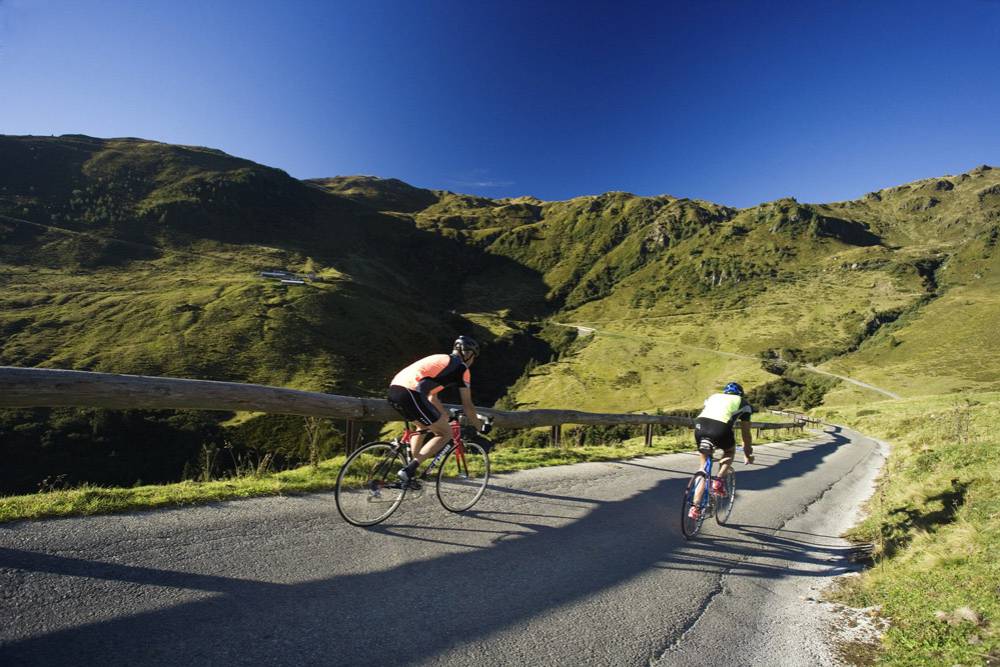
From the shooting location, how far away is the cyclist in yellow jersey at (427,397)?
5273 millimetres

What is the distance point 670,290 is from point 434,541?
670ft

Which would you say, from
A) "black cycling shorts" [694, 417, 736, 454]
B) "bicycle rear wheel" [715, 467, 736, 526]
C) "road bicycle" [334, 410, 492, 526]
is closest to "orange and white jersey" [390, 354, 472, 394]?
"road bicycle" [334, 410, 492, 526]

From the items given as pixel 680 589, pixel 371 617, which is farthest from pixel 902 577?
pixel 371 617

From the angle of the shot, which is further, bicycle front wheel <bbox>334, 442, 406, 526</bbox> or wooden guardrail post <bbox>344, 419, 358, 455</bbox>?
wooden guardrail post <bbox>344, 419, 358, 455</bbox>

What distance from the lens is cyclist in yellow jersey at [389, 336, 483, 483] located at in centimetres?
527

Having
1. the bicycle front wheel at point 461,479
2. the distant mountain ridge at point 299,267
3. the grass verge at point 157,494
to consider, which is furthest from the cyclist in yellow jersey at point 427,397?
the distant mountain ridge at point 299,267

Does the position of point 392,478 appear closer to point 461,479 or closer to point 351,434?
point 461,479

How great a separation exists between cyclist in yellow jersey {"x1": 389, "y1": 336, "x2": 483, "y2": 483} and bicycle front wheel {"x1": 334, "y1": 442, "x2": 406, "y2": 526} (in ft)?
0.59

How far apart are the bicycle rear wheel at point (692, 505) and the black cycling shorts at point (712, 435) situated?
42 cm

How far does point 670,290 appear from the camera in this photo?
193 meters

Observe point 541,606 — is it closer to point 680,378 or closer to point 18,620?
point 18,620

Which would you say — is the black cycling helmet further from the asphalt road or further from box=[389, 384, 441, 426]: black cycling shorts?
the asphalt road

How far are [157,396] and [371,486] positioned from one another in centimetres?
265

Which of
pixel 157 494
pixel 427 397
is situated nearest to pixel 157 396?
pixel 157 494
